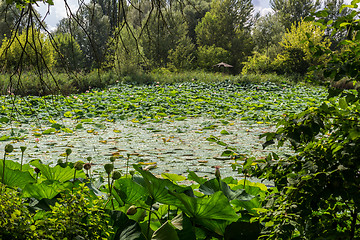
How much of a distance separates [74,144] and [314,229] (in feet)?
11.7

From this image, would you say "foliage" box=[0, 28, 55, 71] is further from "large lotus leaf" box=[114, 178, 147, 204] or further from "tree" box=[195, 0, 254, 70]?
"tree" box=[195, 0, 254, 70]

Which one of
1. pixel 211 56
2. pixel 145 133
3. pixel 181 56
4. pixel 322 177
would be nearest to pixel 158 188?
pixel 322 177

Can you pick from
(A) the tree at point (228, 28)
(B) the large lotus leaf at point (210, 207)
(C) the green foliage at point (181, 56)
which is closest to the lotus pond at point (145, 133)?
(B) the large lotus leaf at point (210, 207)

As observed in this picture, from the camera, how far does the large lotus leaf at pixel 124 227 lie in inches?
35.8


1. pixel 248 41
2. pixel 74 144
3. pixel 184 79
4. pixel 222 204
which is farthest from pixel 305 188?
pixel 248 41

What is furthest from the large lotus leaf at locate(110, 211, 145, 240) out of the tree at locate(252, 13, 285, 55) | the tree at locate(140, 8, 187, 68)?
the tree at locate(252, 13, 285, 55)

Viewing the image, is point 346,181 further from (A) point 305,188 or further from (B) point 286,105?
(B) point 286,105

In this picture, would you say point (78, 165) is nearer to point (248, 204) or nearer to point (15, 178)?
point (15, 178)

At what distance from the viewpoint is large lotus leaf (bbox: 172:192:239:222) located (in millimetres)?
872

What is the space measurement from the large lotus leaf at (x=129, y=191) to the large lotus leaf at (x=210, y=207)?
0.82 ft

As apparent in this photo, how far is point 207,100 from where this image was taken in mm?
8516

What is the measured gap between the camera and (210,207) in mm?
895

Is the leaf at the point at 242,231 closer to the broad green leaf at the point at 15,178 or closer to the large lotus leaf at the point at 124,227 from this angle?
the large lotus leaf at the point at 124,227

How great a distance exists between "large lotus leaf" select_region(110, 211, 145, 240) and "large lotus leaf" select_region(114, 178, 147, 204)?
160mm
